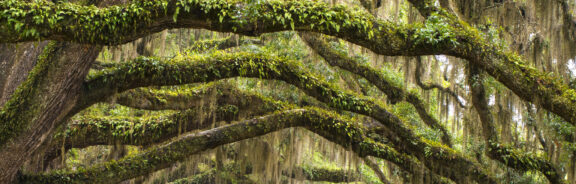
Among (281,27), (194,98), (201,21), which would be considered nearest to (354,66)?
(194,98)

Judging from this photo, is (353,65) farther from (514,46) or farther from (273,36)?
(514,46)

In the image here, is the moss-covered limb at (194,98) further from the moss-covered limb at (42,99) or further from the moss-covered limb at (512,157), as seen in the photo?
the moss-covered limb at (512,157)

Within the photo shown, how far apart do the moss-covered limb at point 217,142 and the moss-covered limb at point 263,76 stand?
1.09ft

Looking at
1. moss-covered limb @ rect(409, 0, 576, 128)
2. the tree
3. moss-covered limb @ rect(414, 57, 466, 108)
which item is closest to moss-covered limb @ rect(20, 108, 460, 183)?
the tree

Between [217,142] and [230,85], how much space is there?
3.32 feet

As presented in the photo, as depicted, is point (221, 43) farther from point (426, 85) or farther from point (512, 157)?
point (512, 157)

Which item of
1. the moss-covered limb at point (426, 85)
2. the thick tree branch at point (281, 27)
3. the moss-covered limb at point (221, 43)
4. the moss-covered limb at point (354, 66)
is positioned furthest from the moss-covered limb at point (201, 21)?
the moss-covered limb at point (426, 85)

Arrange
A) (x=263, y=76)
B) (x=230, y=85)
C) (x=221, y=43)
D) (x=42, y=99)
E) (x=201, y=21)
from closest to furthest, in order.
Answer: (x=201, y=21)
(x=42, y=99)
(x=263, y=76)
(x=230, y=85)
(x=221, y=43)

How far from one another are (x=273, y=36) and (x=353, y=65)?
5.81 ft

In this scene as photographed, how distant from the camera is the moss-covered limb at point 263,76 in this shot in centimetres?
585

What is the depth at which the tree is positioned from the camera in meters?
4.79

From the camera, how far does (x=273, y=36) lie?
10078 millimetres

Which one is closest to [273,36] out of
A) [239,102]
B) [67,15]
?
[239,102]

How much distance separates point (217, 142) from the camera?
6.95 metres
